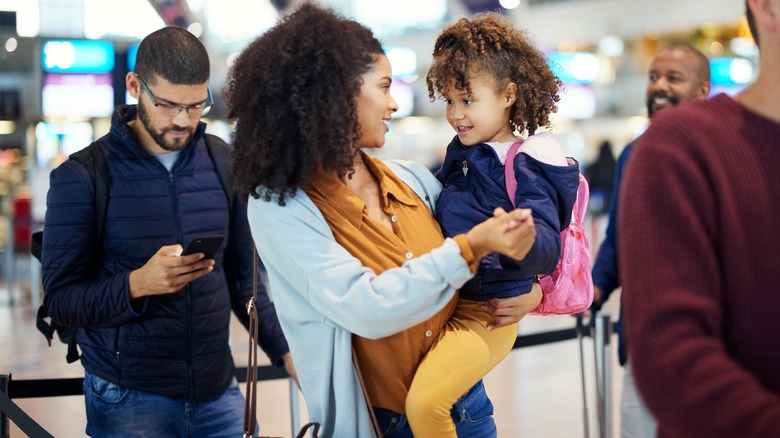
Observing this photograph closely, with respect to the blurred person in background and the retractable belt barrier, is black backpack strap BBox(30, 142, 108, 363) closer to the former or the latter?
the retractable belt barrier

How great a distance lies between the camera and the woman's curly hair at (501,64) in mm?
2396

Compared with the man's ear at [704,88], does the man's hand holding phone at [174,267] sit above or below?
below

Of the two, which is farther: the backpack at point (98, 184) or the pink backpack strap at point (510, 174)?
the backpack at point (98, 184)

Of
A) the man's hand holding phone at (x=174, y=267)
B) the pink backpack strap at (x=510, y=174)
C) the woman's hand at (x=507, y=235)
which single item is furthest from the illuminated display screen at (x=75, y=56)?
the woman's hand at (x=507, y=235)

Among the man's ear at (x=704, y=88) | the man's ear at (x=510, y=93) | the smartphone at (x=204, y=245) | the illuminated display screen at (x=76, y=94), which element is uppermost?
the man's ear at (x=510, y=93)

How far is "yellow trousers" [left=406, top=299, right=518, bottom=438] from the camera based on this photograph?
199cm

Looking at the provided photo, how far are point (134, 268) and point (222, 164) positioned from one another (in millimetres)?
445

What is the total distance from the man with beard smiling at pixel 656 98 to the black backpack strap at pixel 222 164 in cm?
160

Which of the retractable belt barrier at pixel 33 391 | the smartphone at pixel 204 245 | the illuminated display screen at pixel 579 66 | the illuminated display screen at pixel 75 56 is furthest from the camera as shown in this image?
the illuminated display screen at pixel 579 66

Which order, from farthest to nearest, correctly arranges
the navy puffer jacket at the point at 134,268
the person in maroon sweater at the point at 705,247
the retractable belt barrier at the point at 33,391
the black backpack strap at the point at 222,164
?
the black backpack strap at the point at 222,164 → the retractable belt barrier at the point at 33,391 → the navy puffer jacket at the point at 134,268 → the person in maroon sweater at the point at 705,247

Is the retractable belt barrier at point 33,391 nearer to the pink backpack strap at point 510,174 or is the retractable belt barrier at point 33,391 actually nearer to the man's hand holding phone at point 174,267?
the man's hand holding phone at point 174,267

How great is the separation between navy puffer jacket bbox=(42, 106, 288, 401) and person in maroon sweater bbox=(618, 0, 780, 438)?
5.52 ft

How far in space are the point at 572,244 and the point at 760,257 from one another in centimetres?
113

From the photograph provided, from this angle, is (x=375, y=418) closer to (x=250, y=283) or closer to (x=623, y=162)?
(x=250, y=283)
